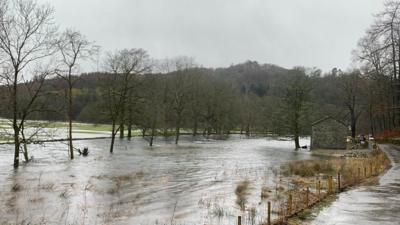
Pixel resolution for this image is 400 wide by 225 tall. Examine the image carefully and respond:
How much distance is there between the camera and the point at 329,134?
6238cm

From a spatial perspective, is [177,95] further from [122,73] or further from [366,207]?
[366,207]

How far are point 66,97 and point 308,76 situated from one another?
4159 centimetres

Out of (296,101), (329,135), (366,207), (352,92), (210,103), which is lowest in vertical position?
(366,207)

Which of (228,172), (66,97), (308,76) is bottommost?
(228,172)

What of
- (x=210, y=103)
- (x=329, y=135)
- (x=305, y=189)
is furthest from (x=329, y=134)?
(x=305, y=189)

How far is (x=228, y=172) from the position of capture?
1163 inches

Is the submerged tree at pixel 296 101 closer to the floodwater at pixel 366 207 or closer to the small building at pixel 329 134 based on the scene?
the small building at pixel 329 134

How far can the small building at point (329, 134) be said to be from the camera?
61.5 m

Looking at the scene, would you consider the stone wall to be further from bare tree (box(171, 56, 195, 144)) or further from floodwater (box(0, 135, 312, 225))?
floodwater (box(0, 135, 312, 225))

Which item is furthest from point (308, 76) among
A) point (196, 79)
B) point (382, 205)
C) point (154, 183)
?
point (382, 205)

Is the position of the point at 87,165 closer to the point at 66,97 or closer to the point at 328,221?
the point at 66,97

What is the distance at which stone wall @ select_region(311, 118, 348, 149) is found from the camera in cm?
6150

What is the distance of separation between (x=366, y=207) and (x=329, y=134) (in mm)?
48860

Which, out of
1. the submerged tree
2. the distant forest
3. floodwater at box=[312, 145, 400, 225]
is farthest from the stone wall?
floodwater at box=[312, 145, 400, 225]
